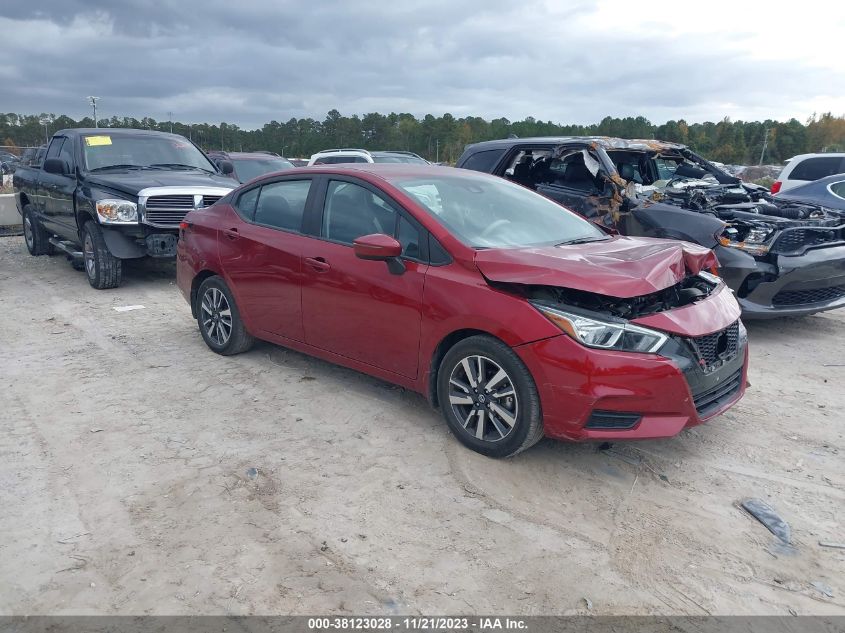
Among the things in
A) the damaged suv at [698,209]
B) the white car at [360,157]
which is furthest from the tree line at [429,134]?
the damaged suv at [698,209]

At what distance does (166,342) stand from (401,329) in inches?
127

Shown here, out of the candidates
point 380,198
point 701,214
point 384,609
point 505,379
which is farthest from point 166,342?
point 701,214

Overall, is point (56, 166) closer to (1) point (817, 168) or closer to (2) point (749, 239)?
(2) point (749, 239)

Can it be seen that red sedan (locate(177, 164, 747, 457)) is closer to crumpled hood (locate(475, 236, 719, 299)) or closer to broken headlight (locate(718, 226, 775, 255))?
crumpled hood (locate(475, 236, 719, 299))

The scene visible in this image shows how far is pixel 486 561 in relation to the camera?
296cm

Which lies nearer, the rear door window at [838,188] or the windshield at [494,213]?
the windshield at [494,213]

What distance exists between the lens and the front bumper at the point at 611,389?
3.39 meters

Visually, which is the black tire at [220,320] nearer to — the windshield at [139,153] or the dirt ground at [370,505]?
the dirt ground at [370,505]

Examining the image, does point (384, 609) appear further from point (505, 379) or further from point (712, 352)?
point (712, 352)

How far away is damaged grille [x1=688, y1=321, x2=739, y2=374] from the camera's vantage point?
3636 mm

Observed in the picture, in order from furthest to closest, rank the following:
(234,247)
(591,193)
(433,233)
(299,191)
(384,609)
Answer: (591,193)
(234,247)
(299,191)
(433,233)
(384,609)

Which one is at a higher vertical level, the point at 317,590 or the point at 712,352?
the point at 712,352

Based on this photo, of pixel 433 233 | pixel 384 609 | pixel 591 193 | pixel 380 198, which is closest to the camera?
pixel 384 609

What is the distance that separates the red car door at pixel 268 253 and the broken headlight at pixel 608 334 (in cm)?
220
